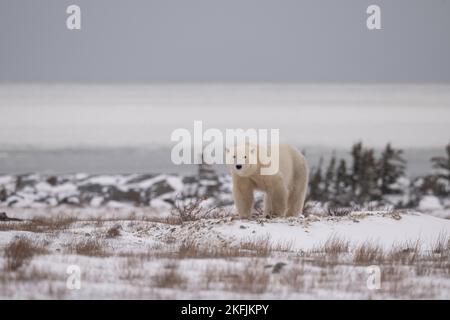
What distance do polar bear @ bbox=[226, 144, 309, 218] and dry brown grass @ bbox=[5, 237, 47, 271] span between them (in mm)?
4058

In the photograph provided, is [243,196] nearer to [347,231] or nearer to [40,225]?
[347,231]

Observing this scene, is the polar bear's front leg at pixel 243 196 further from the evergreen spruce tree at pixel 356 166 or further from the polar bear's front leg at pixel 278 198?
the evergreen spruce tree at pixel 356 166

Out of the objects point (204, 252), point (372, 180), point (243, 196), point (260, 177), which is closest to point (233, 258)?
point (204, 252)

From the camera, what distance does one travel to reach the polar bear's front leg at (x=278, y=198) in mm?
13203

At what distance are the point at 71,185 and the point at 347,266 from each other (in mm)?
67196

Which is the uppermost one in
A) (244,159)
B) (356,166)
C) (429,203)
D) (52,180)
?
(244,159)

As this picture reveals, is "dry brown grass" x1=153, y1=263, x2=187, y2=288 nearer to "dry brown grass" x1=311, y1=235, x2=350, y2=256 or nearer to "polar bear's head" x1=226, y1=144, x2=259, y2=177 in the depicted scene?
"dry brown grass" x1=311, y1=235, x2=350, y2=256

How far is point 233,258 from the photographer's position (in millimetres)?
9133

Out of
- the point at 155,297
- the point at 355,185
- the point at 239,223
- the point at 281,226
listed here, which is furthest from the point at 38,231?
the point at 355,185

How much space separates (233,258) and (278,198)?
4314 millimetres

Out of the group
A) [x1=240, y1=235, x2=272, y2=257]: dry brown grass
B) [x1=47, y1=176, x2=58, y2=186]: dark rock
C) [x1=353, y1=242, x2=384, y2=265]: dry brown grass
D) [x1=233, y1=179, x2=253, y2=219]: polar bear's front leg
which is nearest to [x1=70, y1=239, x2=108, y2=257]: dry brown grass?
[x1=240, y1=235, x2=272, y2=257]: dry brown grass

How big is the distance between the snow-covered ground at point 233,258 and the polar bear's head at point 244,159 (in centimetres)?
104

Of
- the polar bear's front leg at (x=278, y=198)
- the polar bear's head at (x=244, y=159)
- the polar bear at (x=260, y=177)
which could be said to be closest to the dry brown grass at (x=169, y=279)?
the polar bear at (x=260, y=177)
